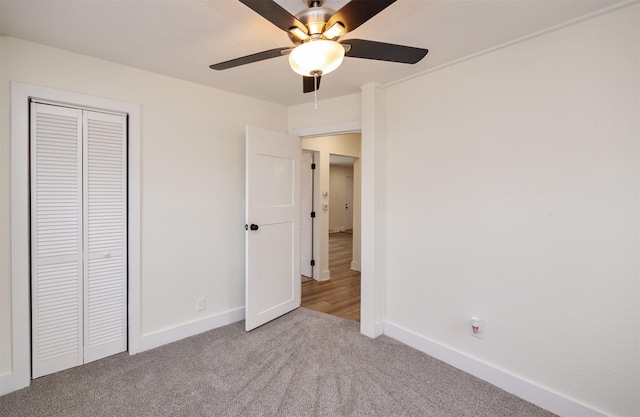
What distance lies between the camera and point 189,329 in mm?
2783

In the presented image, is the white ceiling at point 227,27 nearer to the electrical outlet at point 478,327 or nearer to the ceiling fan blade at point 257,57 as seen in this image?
the ceiling fan blade at point 257,57

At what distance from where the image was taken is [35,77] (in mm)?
2062

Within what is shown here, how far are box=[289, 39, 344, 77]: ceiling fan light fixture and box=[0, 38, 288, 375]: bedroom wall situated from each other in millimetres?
1740

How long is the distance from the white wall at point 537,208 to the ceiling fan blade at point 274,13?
4.91 feet

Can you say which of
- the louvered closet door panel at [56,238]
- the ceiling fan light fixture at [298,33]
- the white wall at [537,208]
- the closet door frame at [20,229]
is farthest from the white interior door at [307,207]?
the ceiling fan light fixture at [298,33]

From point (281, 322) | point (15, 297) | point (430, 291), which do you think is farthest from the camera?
point (281, 322)

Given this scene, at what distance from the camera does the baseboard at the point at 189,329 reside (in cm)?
257

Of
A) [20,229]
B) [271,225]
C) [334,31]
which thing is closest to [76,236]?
[20,229]

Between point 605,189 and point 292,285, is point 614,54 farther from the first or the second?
point 292,285

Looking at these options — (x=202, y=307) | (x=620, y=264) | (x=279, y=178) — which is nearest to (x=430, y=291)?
(x=620, y=264)

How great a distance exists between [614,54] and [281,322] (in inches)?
127

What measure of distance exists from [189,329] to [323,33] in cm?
269

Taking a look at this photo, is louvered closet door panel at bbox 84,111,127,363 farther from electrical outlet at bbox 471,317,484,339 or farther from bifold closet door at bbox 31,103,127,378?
electrical outlet at bbox 471,317,484,339

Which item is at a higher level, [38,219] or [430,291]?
[38,219]
